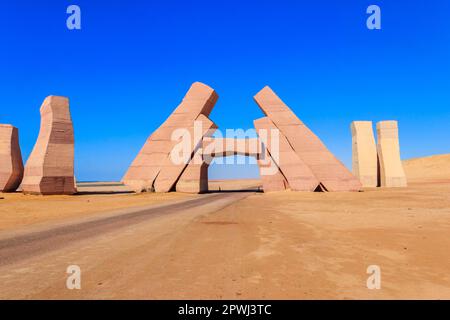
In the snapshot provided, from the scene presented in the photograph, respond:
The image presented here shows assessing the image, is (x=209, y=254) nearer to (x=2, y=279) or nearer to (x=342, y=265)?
(x=342, y=265)

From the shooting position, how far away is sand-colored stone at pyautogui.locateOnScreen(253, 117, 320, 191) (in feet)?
79.5

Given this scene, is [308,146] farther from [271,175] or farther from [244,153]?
[244,153]

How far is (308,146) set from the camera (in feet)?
83.0

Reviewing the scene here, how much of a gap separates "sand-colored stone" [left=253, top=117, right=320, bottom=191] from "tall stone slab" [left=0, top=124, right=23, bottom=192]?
895 inches

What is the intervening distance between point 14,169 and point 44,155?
24.1ft

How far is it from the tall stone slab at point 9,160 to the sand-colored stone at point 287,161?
22.7 meters

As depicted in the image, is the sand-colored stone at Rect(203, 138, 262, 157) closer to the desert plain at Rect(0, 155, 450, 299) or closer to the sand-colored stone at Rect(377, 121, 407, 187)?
the sand-colored stone at Rect(377, 121, 407, 187)

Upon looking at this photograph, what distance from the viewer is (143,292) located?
3.45m

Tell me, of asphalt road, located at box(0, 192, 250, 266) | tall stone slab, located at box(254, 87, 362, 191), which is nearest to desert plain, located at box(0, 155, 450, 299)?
asphalt road, located at box(0, 192, 250, 266)

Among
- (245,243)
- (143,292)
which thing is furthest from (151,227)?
(143,292)

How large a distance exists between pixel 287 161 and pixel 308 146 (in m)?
2.27

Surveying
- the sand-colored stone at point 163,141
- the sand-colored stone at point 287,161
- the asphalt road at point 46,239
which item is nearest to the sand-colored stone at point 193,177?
the sand-colored stone at point 163,141

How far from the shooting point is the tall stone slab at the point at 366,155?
3070 centimetres

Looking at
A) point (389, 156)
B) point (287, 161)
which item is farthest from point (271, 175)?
point (389, 156)
